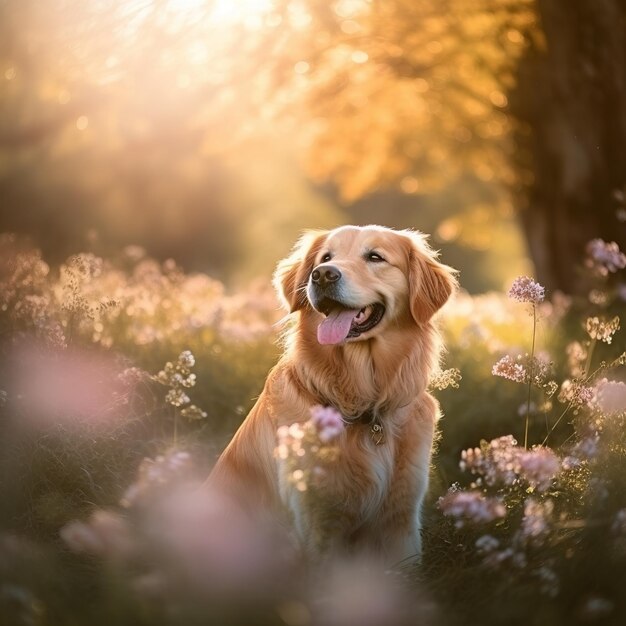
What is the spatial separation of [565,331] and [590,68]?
2580mm

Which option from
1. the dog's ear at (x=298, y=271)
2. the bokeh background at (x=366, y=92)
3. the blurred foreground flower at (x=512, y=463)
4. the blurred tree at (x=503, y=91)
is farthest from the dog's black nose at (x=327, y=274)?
the blurred tree at (x=503, y=91)

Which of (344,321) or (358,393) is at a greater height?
(344,321)

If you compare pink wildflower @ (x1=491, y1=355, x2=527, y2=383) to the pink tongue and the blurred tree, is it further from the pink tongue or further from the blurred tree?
the blurred tree

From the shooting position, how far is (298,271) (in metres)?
4.79

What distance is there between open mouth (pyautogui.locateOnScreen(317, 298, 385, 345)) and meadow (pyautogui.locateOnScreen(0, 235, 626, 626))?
1.60 ft

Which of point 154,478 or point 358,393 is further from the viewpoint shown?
point 358,393

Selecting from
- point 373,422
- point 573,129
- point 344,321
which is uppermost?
point 344,321

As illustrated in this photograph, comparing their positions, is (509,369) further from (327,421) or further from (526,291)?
(327,421)

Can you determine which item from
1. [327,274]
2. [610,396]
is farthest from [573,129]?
[610,396]

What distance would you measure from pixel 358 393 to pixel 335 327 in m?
0.38

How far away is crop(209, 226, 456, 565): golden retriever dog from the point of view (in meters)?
3.97

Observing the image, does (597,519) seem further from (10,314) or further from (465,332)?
(465,332)

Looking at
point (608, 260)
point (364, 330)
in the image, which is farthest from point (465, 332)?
point (364, 330)

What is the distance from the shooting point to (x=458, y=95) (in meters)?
10.7
